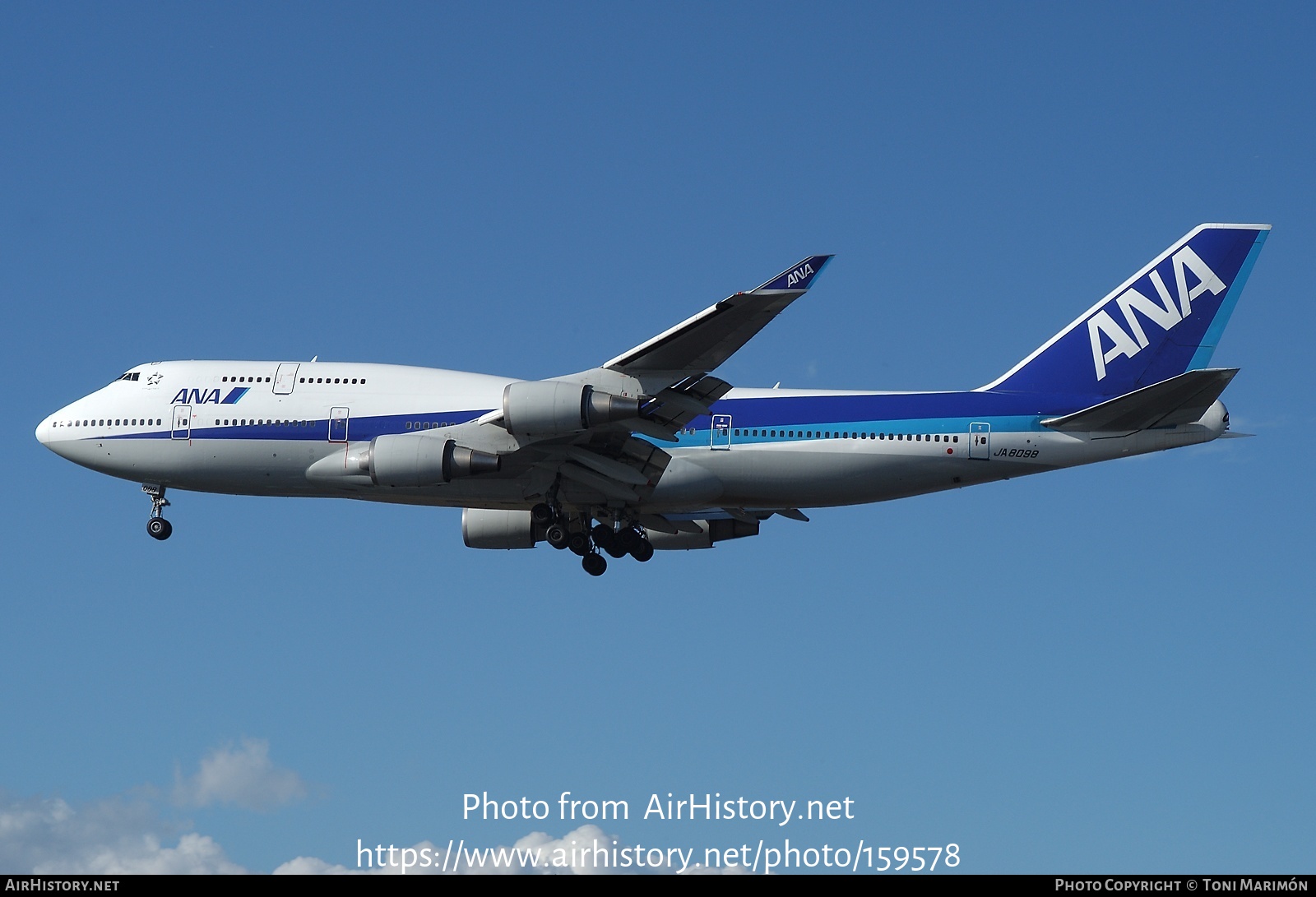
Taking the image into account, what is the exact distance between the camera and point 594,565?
Answer: 36812mm

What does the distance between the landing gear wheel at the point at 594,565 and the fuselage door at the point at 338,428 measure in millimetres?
6588

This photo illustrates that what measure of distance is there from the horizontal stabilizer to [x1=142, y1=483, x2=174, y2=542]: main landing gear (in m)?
22.1

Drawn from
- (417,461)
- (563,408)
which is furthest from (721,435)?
(417,461)

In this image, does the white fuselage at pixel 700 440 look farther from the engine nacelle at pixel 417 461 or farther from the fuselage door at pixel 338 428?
the engine nacelle at pixel 417 461

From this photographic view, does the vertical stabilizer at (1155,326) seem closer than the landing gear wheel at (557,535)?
No

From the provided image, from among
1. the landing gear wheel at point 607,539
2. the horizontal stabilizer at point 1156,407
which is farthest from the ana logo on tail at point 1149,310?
the landing gear wheel at point 607,539

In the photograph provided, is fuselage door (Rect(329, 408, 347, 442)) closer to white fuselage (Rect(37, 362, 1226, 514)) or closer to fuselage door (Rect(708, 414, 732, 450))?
white fuselage (Rect(37, 362, 1226, 514))

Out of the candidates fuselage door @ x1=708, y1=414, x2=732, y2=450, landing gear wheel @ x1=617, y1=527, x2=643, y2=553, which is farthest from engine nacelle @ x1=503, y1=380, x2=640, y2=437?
landing gear wheel @ x1=617, y1=527, x2=643, y2=553

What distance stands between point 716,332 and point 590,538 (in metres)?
8.32

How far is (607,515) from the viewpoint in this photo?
3706 cm

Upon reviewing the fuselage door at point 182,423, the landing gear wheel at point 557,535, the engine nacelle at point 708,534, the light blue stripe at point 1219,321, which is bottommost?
the landing gear wheel at point 557,535

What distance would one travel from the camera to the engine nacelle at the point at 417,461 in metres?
33.0

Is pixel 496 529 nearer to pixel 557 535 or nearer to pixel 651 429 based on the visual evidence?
pixel 557 535
